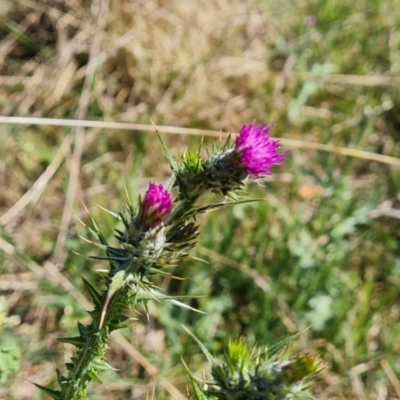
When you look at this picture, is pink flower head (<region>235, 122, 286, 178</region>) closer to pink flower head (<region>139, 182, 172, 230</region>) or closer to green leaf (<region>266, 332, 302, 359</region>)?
pink flower head (<region>139, 182, 172, 230</region>)

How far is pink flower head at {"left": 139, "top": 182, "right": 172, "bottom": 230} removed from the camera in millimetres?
1510

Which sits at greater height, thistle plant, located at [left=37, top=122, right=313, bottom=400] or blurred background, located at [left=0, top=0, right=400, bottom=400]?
blurred background, located at [left=0, top=0, right=400, bottom=400]

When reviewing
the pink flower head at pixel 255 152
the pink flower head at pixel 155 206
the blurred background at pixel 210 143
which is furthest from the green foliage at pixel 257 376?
the blurred background at pixel 210 143

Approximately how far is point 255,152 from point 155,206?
0.33 metres

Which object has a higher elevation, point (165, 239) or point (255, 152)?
point (255, 152)

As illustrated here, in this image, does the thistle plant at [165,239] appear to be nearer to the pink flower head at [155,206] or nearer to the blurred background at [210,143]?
the pink flower head at [155,206]

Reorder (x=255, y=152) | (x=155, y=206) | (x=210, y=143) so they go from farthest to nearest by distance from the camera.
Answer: (x=210, y=143), (x=255, y=152), (x=155, y=206)

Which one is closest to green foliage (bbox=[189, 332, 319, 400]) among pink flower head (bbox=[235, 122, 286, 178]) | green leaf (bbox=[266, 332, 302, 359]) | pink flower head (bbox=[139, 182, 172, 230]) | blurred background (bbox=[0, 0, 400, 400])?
green leaf (bbox=[266, 332, 302, 359])

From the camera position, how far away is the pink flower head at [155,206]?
1510mm

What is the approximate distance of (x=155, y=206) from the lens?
1511 mm

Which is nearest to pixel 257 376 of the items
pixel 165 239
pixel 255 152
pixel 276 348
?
pixel 276 348

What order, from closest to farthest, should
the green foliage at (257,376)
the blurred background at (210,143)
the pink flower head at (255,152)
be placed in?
the green foliage at (257,376), the pink flower head at (255,152), the blurred background at (210,143)

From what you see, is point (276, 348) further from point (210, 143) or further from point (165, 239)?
point (210, 143)

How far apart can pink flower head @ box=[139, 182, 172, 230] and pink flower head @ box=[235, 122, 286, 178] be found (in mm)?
244
